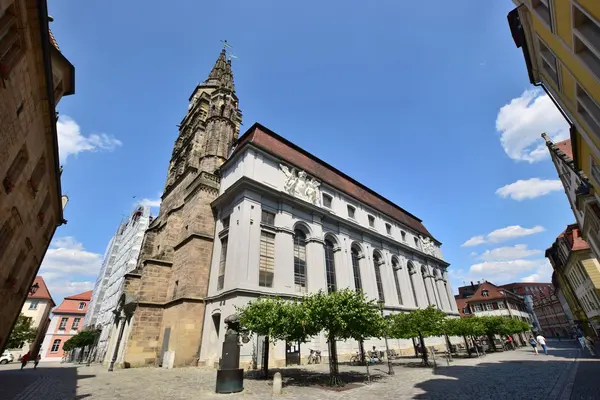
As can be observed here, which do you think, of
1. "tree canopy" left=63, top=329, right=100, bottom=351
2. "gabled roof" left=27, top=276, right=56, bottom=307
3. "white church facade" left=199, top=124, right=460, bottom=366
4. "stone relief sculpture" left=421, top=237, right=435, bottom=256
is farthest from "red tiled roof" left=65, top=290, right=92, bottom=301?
"stone relief sculpture" left=421, top=237, right=435, bottom=256

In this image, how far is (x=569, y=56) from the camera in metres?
8.09

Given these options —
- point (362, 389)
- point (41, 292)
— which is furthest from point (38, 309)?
point (362, 389)

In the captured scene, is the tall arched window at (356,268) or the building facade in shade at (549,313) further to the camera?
the building facade in shade at (549,313)

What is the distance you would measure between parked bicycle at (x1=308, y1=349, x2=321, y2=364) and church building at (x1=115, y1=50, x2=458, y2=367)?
403 mm

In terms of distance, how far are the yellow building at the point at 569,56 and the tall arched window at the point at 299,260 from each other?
1784cm

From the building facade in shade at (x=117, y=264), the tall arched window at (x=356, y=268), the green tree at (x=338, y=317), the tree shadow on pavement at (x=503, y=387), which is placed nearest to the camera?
the tree shadow on pavement at (x=503, y=387)

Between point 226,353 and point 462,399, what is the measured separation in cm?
852

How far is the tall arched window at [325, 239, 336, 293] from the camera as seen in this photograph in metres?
23.3

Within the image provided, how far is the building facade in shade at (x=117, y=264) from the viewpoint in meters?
44.3

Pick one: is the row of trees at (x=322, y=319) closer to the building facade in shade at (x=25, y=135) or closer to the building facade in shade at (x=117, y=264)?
the building facade in shade at (x=25, y=135)

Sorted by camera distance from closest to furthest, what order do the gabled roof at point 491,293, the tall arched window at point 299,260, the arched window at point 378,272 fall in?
the tall arched window at point 299,260, the arched window at point 378,272, the gabled roof at point 491,293

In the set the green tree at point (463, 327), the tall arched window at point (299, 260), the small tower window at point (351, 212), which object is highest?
the small tower window at point (351, 212)

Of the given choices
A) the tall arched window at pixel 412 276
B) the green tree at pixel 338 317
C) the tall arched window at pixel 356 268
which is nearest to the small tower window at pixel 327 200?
the tall arched window at pixel 356 268

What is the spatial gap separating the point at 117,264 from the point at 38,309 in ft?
43.5
